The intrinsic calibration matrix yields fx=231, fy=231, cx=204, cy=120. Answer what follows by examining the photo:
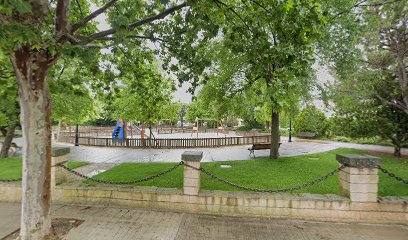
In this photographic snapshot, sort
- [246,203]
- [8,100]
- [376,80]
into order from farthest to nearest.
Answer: [376,80]
[8,100]
[246,203]

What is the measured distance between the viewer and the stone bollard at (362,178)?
531cm

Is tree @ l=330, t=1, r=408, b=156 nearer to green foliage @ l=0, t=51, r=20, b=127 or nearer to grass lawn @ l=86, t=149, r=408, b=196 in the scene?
grass lawn @ l=86, t=149, r=408, b=196

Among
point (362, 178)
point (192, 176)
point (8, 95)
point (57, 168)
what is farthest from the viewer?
point (57, 168)

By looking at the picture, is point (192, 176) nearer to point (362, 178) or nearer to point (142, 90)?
point (362, 178)

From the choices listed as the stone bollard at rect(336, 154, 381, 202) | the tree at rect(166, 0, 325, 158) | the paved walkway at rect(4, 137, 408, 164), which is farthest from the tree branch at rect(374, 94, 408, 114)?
the tree at rect(166, 0, 325, 158)

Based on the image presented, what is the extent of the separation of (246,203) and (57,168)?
5.14 meters

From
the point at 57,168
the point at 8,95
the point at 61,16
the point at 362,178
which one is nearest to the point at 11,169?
the point at 57,168

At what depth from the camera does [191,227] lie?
5.04 meters

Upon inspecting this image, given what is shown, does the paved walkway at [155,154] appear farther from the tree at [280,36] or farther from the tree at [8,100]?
the tree at [280,36]

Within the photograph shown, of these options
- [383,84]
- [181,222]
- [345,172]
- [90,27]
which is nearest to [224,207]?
[181,222]

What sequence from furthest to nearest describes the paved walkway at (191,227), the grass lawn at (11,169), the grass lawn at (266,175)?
the grass lawn at (11,169) < the grass lawn at (266,175) < the paved walkway at (191,227)

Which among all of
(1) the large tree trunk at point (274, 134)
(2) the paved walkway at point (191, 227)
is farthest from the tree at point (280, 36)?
(1) the large tree trunk at point (274, 134)

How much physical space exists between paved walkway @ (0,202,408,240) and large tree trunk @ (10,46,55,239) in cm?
75

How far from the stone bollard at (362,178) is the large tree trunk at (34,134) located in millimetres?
6523
